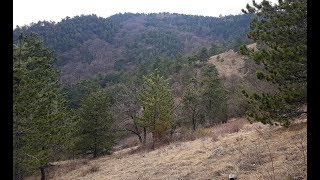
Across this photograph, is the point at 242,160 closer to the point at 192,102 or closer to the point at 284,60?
the point at 284,60

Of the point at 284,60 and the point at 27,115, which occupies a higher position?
the point at 284,60

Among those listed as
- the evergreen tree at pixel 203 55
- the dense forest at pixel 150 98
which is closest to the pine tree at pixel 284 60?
the dense forest at pixel 150 98

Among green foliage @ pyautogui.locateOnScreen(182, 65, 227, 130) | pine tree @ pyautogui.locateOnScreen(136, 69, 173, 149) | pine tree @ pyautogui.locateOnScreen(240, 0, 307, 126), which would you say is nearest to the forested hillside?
green foliage @ pyautogui.locateOnScreen(182, 65, 227, 130)

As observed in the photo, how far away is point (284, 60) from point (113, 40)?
15693 cm

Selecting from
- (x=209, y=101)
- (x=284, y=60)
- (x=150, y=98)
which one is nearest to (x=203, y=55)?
(x=209, y=101)

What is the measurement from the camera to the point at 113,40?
164 m

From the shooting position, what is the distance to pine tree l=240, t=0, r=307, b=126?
10.5m

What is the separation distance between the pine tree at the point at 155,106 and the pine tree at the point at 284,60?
1947cm

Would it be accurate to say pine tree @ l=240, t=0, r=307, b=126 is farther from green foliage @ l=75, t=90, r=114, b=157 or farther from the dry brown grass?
green foliage @ l=75, t=90, r=114, b=157

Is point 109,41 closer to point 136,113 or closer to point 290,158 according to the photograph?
point 136,113

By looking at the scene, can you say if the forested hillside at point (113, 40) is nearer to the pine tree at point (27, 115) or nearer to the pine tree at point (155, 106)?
the pine tree at point (155, 106)

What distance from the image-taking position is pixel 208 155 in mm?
18734

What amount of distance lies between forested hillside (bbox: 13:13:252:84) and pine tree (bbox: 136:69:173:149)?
8634 cm
